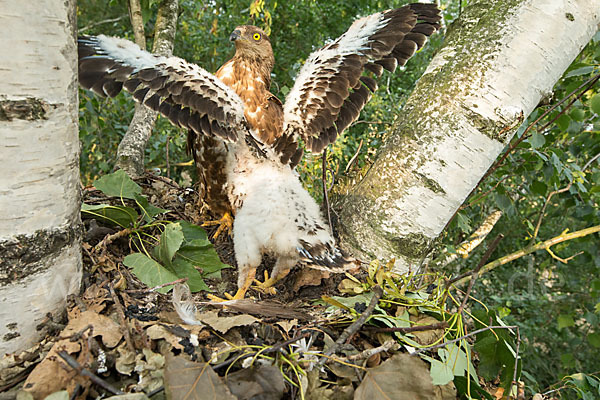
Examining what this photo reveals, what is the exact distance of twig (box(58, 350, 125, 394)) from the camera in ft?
2.65

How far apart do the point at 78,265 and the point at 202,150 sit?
1.09m

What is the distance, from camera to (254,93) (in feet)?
7.04

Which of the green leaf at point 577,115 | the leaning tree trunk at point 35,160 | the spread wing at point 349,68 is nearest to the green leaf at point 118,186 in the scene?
the leaning tree trunk at point 35,160

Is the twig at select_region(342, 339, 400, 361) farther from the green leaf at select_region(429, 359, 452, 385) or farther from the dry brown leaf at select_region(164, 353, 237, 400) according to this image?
the dry brown leaf at select_region(164, 353, 237, 400)

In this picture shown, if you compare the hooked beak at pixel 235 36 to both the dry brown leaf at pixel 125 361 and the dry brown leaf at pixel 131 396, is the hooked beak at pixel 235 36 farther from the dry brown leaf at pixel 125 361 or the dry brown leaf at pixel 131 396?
the dry brown leaf at pixel 131 396

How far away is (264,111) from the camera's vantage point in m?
2.08

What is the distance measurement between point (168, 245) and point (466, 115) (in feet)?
3.77

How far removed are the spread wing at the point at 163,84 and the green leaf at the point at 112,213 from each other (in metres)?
0.43

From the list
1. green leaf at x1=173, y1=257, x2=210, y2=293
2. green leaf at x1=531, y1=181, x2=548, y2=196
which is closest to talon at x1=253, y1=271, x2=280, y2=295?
green leaf at x1=173, y1=257, x2=210, y2=293

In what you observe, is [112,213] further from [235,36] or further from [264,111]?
[235,36]

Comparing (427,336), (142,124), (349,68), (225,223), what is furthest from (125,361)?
(142,124)

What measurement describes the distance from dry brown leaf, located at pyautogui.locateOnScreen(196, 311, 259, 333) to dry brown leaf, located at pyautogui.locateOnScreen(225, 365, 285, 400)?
0.15m

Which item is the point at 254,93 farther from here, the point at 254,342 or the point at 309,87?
the point at 254,342

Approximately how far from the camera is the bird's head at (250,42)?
7.68ft
